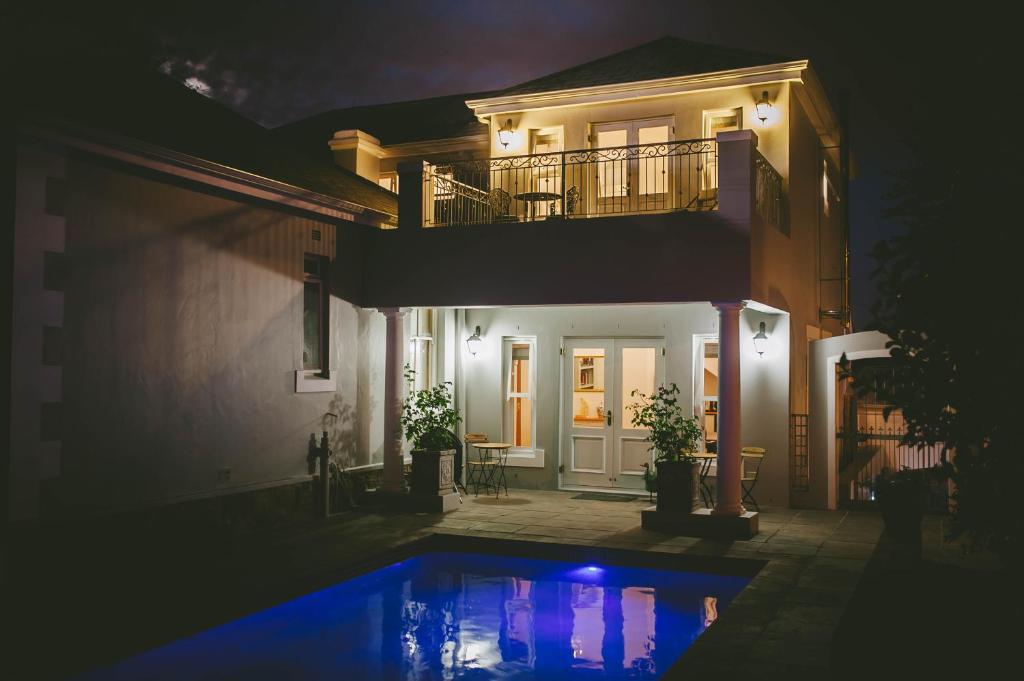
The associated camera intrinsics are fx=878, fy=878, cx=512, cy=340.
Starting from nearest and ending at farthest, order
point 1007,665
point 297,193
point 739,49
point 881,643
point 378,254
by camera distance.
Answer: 1. point 1007,665
2. point 881,643
3. point 297,193
4. point 378,254
5. point 739,49

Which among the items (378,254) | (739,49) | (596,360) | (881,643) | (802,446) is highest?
(739,49)

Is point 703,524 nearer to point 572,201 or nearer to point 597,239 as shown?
point 597,239

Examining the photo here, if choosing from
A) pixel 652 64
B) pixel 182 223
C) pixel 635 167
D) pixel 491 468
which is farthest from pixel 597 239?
pixel 491 468

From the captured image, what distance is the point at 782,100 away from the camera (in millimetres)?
13000

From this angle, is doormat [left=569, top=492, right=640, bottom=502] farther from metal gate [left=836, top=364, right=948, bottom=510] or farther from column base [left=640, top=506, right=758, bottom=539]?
metal gate [left=836, top=364, right=948, bottom=510]

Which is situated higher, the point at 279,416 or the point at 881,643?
the point at 279,416

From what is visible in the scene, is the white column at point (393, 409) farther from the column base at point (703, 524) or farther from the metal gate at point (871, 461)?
the metal gate at point (871, 461)

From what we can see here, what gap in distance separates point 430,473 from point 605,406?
348 centimetres

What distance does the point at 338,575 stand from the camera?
8.45 metres

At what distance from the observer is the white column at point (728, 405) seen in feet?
34.8

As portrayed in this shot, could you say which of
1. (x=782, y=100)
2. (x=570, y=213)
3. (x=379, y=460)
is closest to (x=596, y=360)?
(x=570, y=213)

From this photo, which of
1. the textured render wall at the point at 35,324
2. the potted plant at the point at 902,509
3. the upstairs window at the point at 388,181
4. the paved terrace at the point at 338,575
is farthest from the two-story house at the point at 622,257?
the textured render wall at the point at 35,324

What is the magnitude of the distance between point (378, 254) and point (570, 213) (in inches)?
113

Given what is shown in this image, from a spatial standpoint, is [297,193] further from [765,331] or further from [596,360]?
[765,331]
